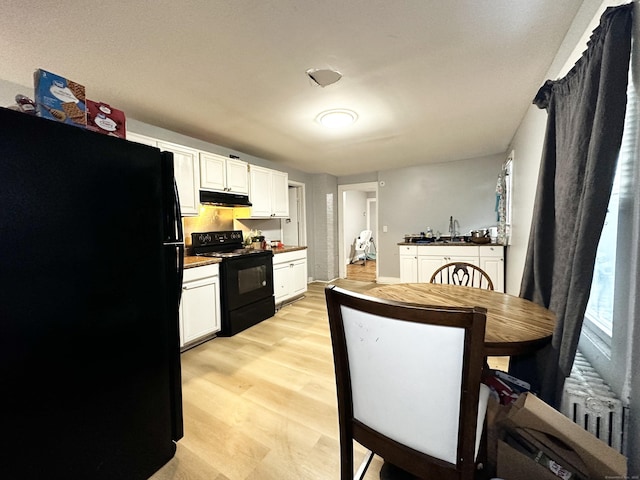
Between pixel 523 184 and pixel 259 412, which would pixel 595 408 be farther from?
pixel 523 184

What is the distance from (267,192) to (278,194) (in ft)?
0.90

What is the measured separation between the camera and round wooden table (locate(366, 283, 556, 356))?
103cm

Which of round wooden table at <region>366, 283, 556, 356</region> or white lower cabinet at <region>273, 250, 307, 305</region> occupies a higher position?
round wooden table at <region>366, 283, 556, 356</region>

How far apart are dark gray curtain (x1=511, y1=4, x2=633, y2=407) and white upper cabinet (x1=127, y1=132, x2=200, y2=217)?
3.11m

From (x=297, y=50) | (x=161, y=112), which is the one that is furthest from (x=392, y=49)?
(x=161, y=112)

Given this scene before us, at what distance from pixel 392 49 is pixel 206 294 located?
9.00ft

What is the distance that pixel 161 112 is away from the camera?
2.55m

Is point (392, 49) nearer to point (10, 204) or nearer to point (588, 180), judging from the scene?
point (588, 180)

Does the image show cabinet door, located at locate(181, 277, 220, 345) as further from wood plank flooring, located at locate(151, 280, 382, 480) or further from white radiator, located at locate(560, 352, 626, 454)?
white radiator, located at locate(560, 352, 626, 454)

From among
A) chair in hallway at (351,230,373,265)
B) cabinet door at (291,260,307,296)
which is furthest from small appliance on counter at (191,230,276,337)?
chair in hallway at (351,230,373,265)

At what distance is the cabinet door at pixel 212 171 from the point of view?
3.07m

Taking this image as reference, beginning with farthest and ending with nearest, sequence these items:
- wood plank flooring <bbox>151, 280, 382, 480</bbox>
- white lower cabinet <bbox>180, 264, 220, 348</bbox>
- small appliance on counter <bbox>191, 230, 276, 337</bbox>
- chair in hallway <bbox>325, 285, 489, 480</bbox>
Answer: small appliance on counter <bbox>191, 230, 276, 337</bbox>, white lower cabinet <bbox>180, 264, 220, 348</bbox>, wood plank flooring <bbox>151, 280, 382, 480</bbox>, chair in hallway <bbox>325, 285, 489, 480</bbox>

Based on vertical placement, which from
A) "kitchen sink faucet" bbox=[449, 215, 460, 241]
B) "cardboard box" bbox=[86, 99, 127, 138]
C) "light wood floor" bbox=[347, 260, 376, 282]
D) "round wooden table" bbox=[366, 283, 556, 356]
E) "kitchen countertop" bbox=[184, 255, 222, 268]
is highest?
"cardboard box" bbox=[86, 99, 127, 138]

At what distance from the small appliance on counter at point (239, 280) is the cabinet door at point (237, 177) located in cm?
64
